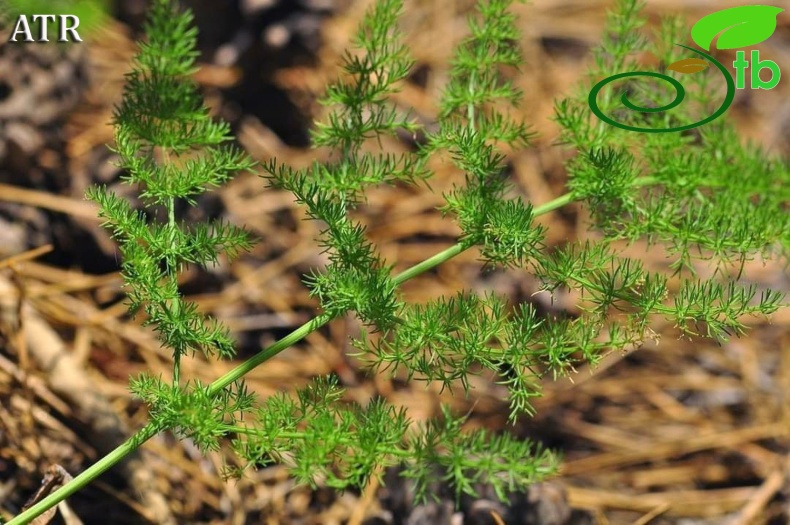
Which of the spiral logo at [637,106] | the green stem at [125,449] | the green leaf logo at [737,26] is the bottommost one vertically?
the green stem at [125,449]

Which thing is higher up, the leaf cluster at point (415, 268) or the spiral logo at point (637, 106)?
the spiral logo at point (637, 106)

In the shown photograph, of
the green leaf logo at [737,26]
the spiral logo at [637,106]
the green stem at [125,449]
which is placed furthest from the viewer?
the green leaf logo at [737,26]

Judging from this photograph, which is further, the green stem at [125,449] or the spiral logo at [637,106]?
the spiral logo at [637,106]

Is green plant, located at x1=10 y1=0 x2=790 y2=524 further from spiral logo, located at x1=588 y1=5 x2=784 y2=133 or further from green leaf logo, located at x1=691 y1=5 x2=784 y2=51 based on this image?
green leaf logo, located at x1=691 y1=5 x2=784 y2=51

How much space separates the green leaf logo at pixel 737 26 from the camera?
1637 mm

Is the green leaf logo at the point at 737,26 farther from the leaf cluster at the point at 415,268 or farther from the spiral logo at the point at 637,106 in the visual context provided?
the leaf cluster at the point at 415,268

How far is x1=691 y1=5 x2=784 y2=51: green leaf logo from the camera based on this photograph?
164 centimetres

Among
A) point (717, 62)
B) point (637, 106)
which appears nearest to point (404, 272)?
point (637, 106)

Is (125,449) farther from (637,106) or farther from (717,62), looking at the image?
(717,62)

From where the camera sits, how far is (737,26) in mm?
1784

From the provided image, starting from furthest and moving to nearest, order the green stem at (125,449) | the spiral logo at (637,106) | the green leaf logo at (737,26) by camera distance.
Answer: the green leaf logo at (737,26), the spiral logo at (637,106), the green stem at (125,449)

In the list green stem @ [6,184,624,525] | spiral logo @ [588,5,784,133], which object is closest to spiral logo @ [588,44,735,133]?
spiral logo @ [588,5,784,133]

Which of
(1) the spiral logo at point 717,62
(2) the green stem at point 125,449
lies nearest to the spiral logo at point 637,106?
(1) the spiral logo at point 717,62

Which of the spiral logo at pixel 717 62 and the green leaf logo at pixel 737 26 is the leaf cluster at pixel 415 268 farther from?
the green leaf logo at pixel 737 26
